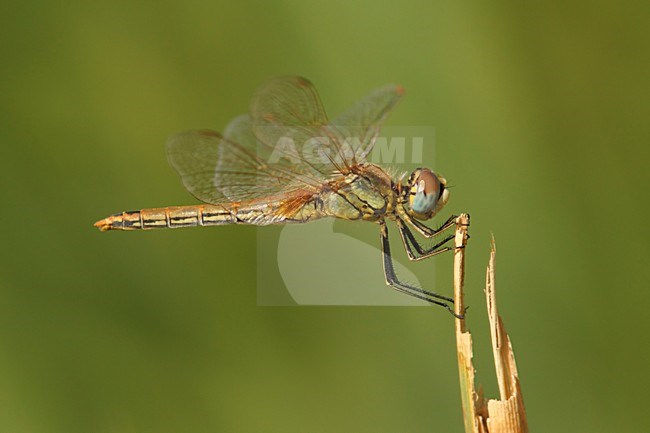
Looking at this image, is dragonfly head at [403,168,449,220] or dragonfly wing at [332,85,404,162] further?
dragonfly wing at [332,85,404,162]

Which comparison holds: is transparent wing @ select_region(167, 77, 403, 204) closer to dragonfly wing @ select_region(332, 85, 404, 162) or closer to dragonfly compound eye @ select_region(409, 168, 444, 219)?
dragonfly wing @ select_region(332, 85, 404, 162)

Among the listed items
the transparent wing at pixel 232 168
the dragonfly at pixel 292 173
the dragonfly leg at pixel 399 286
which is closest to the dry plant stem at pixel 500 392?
the dragonfly leg at pixel 399 286

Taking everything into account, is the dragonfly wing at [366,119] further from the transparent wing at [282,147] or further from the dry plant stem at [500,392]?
the dry plant stem at [500,392]

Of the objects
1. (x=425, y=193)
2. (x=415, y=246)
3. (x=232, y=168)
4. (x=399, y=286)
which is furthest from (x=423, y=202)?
(x=232, y=168)

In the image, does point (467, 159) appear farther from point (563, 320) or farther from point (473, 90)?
point (563, 320)

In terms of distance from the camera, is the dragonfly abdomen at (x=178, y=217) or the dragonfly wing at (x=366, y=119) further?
the dragonfly abdomen at (x=178, y=217)

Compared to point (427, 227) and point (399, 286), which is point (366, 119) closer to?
point (427, 227)

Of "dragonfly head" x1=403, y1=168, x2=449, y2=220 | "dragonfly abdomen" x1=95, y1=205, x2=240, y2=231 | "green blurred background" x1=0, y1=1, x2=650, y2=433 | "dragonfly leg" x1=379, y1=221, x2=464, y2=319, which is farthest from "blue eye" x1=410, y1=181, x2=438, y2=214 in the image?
"dragonfly abdomen" x1=95, y1=205, x2=240, y2=231
